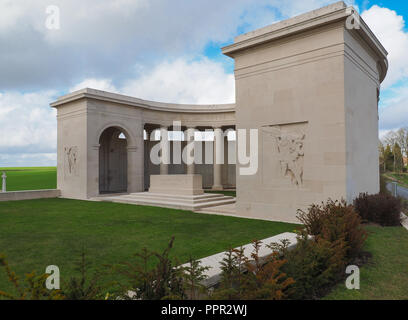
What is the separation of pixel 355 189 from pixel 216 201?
23.2ft

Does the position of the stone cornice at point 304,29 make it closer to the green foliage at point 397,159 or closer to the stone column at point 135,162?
the stone column at point 135,162

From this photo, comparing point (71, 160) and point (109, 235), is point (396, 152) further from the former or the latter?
point (109, 235)

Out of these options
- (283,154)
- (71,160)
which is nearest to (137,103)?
(71,160)

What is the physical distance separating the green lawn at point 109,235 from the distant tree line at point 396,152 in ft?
181

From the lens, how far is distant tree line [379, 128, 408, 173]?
2179 inches

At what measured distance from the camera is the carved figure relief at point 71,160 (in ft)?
64.7

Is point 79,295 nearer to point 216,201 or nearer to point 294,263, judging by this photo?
point 294,263

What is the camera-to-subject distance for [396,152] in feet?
183

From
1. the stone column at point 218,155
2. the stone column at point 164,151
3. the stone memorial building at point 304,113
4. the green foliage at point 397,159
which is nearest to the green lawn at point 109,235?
the stone memorial building at point 304,113

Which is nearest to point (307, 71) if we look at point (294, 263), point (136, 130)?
point (294, 263)

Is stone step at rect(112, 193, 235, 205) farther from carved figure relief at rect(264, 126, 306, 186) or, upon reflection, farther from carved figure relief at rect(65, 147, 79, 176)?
carved figure relief at rect(264, 126, 306, 186)

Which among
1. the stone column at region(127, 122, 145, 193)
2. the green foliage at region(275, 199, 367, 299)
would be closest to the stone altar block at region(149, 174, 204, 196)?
the stone column at region(127, 122, 145, 193)

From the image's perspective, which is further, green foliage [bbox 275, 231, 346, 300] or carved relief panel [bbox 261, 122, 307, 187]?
carved relief panel [bbox 261, 122, 307, 187]

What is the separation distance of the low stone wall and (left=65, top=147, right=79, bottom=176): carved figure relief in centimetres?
171
